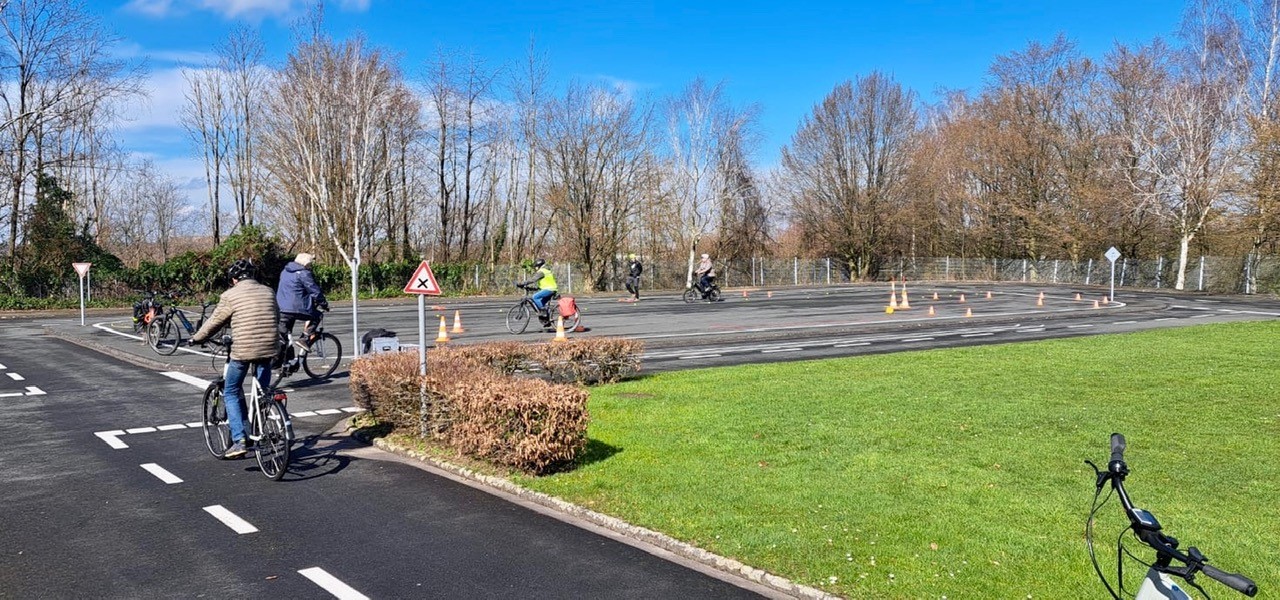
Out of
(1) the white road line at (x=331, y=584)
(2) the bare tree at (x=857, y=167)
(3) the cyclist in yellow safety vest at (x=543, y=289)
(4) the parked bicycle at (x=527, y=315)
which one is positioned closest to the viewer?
(1) the white road line at (x=331, y=584)

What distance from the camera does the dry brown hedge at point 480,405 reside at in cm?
738

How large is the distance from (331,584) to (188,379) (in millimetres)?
10603

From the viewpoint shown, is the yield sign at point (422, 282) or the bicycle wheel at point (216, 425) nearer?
the bicycle wheel at point (216, 425)

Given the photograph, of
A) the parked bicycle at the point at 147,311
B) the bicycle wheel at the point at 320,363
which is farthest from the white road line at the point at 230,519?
the parked bicycle at the point at 147,311

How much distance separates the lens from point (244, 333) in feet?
24.7

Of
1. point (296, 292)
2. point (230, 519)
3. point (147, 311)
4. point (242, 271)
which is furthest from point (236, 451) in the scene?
point (147, 311)

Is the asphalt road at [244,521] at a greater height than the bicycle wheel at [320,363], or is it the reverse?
the bicycle wheel at [320,363]

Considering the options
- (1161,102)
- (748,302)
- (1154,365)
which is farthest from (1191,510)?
(1161,102)

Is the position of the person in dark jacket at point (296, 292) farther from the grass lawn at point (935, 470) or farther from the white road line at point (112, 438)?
the grass lawn at point (935, 470)

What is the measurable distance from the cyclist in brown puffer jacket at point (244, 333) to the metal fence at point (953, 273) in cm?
4176

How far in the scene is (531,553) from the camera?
5.54m

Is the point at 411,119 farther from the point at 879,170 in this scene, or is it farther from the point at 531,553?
the point at 531,553

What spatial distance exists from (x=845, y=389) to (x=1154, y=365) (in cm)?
590

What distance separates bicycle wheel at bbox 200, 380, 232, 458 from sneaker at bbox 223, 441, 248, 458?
0.41 feet
